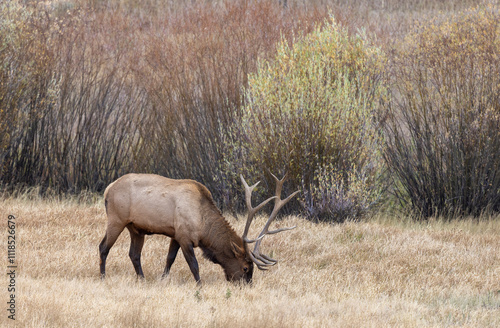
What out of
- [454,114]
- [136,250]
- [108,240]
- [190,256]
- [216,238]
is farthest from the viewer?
[454,114]

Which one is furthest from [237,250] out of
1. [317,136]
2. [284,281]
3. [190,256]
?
[317,136]

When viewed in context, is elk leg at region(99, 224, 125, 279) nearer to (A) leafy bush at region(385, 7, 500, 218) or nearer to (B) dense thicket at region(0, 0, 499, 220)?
(B) dense thicket at region(0, 0, 499, 220)

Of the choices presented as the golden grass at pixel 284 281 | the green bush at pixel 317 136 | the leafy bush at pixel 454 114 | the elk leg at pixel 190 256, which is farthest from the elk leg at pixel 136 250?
the leafy bush at pixel 454 114

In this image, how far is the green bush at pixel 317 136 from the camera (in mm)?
11570

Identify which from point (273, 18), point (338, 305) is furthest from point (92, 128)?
point (338, 305)

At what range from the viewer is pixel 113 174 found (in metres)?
16.8

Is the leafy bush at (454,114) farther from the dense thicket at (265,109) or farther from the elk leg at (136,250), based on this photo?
the elk leg at (136,250)

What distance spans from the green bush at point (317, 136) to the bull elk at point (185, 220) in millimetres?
4502

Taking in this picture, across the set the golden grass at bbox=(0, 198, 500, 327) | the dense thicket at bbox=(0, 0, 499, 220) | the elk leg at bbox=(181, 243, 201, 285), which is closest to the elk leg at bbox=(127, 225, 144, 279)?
the golden grass at bbox=(0, 198, 500, 327)

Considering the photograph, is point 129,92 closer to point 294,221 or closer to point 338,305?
point 294,221

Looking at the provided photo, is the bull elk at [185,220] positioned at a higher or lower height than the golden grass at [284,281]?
higher

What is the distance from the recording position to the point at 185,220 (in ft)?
22.4

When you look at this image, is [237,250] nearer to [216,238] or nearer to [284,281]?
[216,238]

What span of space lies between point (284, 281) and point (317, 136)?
4.73 metres
